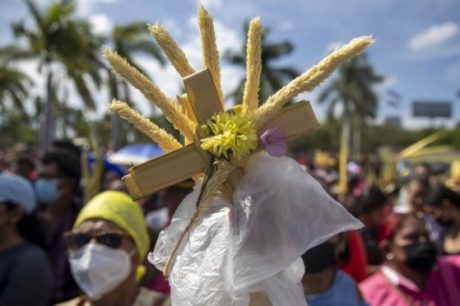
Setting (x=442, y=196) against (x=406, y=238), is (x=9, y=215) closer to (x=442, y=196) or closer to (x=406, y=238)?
(x=406, y=238)

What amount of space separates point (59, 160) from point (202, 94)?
3100mm

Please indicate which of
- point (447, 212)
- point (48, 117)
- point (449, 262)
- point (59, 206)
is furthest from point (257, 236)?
point (48, 117)

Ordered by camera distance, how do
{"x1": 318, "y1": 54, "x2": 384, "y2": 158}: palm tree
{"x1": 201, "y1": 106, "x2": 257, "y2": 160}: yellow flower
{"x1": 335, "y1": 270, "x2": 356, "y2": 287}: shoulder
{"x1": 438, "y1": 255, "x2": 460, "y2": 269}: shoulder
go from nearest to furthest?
{"x1": 201, "y1": 106, "x2": 257, "y2": 160}: yellow flower → {"x1": 335, "y1": 270, "x2": 356, "y2": 287}: shoulder → {"x1": 438, "y1": 255, "x2": 460, "y2": 269}: shoulder → {"x1": 318, "y1": 54, "x2": 384, "y2": 158}: palm tree

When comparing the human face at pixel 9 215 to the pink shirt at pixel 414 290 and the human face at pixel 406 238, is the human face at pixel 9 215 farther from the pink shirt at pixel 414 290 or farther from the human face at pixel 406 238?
the human face at pixel 406 238

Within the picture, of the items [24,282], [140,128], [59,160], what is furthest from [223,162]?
[59,160]

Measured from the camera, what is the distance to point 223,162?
1112 mm

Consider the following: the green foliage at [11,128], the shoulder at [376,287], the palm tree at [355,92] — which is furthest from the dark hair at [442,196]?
the green foliage at [11,128]

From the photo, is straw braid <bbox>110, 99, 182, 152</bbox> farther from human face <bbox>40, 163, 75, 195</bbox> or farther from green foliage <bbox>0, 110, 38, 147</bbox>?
green foliage <bbox>0, 110, 38, 147</bbox>

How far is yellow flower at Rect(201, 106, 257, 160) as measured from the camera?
1076 mm

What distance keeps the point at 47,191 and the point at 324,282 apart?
2399mm

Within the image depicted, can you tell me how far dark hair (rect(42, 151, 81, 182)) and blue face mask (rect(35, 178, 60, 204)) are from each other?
4.8 inches

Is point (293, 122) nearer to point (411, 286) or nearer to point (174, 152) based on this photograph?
point (174, 152)

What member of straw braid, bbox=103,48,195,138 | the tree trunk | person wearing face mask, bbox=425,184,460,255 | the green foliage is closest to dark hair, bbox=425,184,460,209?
person wearing face mask, bbox=425,184,460,255

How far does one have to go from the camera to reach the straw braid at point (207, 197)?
43.6 inches
